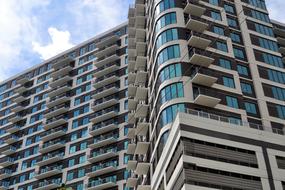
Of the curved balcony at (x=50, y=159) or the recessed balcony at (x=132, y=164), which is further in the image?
the curved balcony at (x=50, y=159)

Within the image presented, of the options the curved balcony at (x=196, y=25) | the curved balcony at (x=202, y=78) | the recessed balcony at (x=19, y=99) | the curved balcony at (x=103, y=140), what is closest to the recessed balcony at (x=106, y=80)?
the curved balcony at (x=103, y=140)

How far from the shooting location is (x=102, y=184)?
7850 cm

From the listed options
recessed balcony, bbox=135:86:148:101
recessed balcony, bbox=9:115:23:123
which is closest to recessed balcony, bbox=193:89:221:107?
recessed balcony, bbox=135:86:148:101

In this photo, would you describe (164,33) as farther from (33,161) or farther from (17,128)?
(17,128)

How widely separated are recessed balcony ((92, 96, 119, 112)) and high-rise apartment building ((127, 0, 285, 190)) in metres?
11.3

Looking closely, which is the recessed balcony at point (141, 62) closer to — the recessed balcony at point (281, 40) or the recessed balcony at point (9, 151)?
the recessed balcony at point (281, 40)

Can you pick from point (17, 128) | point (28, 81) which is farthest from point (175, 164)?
point (28, 81)

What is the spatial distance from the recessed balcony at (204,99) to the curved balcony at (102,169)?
31.9 metres

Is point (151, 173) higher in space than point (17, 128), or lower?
lower

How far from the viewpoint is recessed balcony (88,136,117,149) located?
83625 millimetres

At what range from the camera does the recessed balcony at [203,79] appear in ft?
179

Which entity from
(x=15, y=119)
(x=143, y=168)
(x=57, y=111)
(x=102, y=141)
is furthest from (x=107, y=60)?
(x=143, y=168)

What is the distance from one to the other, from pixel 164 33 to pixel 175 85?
10.0 metres

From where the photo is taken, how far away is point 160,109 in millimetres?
54750
